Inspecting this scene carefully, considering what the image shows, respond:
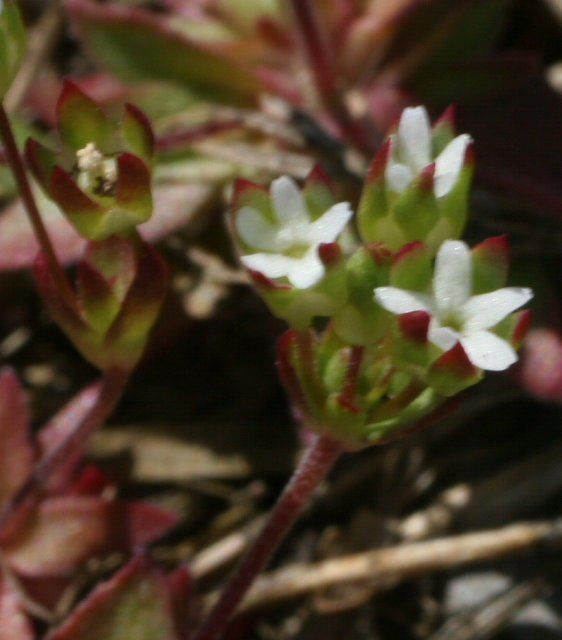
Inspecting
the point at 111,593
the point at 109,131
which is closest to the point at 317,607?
the point at 111,593

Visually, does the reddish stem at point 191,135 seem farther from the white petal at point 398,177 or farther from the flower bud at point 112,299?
the white petal at point 398,177

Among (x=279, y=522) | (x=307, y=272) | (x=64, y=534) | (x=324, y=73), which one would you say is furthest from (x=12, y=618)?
(x=324, y=73)

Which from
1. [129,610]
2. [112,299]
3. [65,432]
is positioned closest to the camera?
[112,299]

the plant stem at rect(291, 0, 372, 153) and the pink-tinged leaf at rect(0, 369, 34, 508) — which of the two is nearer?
the pink-tinged leaf at rect(0, 369, 34, 508)

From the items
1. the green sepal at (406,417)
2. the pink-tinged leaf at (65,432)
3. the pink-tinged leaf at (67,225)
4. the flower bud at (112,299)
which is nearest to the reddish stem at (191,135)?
the pink-tinged leaf at (67,225)

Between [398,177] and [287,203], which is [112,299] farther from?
[398,177]

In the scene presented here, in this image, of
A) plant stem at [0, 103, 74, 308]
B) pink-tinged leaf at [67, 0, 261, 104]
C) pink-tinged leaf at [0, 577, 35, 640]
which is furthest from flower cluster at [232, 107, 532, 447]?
pink-tinged leaf at [67, 0, 261, 104]

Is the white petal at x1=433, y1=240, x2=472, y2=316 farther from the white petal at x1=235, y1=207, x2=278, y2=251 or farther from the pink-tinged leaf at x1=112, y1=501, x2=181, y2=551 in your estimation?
the pink-tinged leaf at x1=112, y1=501, x2=181, y2=551
